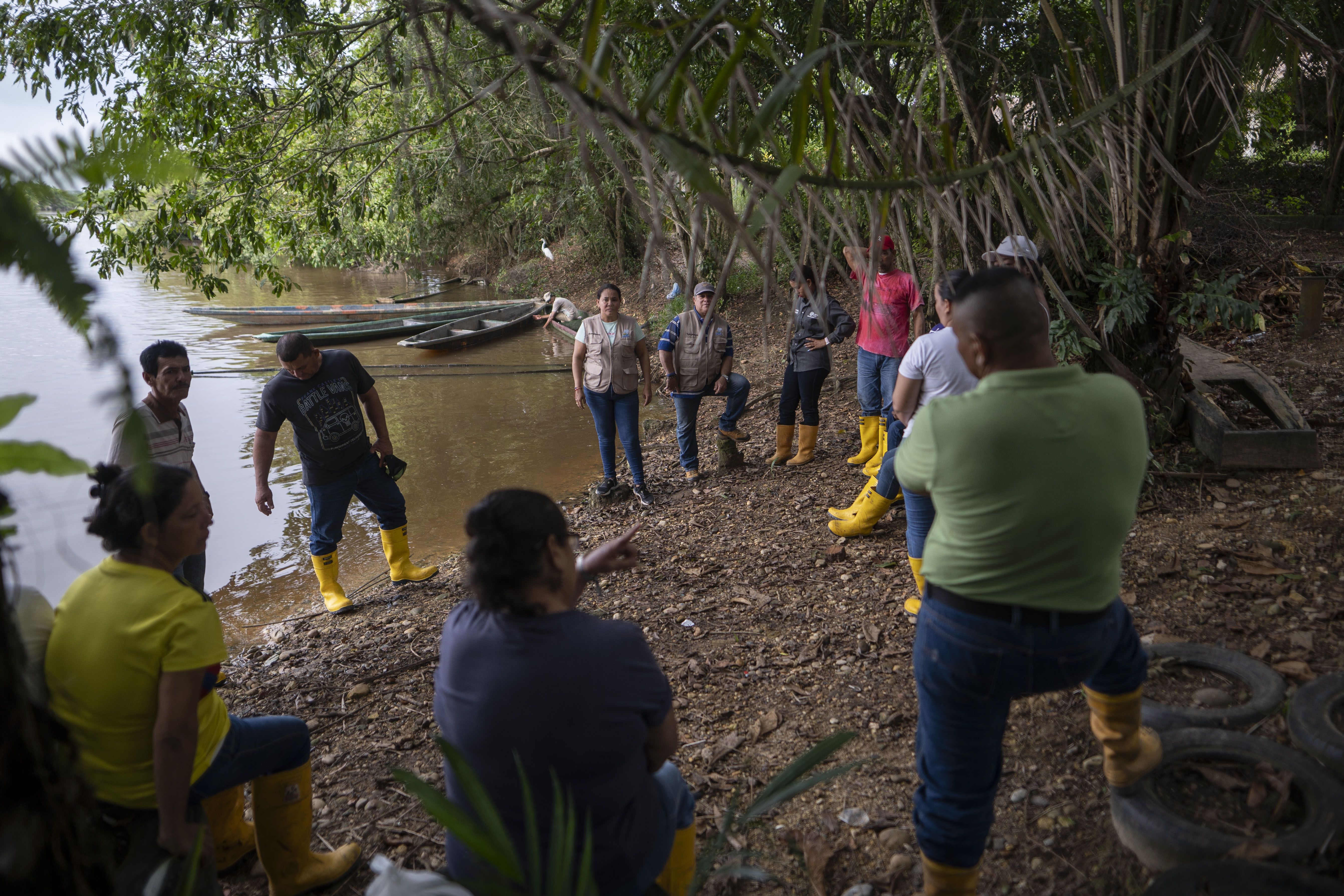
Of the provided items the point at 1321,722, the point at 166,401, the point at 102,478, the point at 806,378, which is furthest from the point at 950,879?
the point at 806,378

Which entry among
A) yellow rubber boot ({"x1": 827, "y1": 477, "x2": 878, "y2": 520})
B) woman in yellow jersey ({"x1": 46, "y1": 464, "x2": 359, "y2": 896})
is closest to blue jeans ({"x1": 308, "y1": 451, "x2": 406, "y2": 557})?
woman in yellow jersey ({"x1": 46, "y1": 464, "x2": 359, "y2": 896})

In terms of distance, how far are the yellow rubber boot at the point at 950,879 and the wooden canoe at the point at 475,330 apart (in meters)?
14.5

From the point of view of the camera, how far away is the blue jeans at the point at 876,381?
6.48 meters

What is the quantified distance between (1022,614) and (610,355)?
4.93 meters

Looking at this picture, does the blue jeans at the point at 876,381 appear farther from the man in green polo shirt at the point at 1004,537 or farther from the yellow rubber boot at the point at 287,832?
the yellow rubber boot at the point at 287,832

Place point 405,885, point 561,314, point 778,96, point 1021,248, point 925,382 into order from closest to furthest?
point 778,96 → point 405,885 → point 1021,248 → point 925,382 → point 561,314

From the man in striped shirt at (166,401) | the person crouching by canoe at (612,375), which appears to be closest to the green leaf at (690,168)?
the man in striped shirt at (166,401)

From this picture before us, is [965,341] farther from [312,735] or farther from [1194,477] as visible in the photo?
[1194,477]

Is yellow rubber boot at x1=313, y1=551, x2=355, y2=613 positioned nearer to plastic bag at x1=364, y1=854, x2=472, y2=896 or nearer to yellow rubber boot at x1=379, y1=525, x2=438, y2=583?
yellow rubber boot at x1=379, y1=525, x2=438, y2=583

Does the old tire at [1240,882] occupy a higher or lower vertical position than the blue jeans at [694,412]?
lower

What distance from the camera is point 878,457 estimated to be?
6758 millimetres

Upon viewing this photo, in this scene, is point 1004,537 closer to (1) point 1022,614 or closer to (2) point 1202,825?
(1) point 1022,614

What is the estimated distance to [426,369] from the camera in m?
14.3

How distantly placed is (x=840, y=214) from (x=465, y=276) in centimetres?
3006
